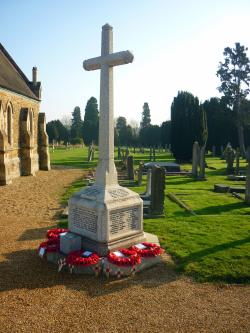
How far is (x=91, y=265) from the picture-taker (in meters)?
5.76

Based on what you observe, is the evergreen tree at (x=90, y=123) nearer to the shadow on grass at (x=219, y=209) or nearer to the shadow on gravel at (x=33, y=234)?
the shadow on grass at (x=219, y=209)

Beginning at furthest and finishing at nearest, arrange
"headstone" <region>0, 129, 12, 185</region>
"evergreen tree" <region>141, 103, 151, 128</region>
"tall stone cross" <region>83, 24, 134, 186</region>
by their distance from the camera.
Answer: "evergreen tree" <region>141, 103, 151, 128</region>, "headstone" <region>0, 129, 12, 185</region>, "tall stone cross" <region>83, 24, 134, 186</region>

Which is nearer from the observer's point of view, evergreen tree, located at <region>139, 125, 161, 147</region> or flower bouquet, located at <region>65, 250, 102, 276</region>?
flower bouquet, located at <region>65, 250, 102, 276</region>

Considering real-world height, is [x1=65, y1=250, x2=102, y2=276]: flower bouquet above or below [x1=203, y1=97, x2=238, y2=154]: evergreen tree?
below

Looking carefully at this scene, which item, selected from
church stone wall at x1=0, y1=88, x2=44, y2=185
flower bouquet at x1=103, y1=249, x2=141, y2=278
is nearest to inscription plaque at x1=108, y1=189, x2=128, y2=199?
flower bouquet at x1=103, y1=249, x2=141, y2=278

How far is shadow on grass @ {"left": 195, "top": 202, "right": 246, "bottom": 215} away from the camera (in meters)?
11.2

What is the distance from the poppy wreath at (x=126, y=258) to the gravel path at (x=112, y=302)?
0.96ft

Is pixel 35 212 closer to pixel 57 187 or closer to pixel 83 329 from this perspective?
pixel 57 187

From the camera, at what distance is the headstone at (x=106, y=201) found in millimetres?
6156

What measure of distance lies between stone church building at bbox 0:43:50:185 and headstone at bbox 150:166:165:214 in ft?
33.4

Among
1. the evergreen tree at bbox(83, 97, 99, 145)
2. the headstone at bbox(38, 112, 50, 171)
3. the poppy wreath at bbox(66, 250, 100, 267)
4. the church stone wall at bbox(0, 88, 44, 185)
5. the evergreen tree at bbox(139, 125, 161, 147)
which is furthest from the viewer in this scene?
the evergreen tree at bbox(83, 97, 99, 145)

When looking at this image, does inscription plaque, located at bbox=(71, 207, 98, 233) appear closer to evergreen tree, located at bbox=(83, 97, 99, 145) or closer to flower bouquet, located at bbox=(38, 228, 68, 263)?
flower bouquet, located at bbox=(38, 228, 68, 263)

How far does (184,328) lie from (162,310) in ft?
1.67

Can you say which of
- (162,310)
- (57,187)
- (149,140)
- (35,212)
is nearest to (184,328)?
(162,310)
